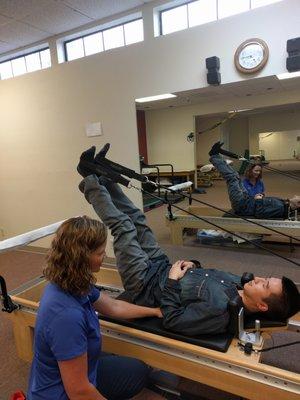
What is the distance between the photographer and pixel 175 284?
1.53m

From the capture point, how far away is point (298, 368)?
5.71ft

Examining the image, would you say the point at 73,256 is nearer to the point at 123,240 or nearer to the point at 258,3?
the point at 123,240

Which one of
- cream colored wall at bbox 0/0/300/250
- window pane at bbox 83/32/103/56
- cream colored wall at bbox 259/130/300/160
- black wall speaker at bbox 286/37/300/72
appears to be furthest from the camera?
window pane at bbox 83/32/103/56

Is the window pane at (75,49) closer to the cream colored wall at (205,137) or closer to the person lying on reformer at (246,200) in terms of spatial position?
the cream colored wall at (205,137)

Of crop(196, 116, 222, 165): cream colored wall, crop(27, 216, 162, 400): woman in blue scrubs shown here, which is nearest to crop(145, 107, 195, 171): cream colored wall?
crop(196, 116, 222, 165): cream colored wall

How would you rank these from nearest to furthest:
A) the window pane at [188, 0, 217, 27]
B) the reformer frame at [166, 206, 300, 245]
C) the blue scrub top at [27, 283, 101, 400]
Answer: the blue scrub top at [27, 283, 101, 400] < the window pane at [188, 0, 217, 27] < the reformer frame at [166, 206, 300, 245]

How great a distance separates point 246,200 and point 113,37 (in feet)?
8.29

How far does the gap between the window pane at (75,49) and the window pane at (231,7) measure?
71.7 inches

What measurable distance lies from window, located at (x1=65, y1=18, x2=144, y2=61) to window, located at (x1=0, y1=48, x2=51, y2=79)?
16.7 inches

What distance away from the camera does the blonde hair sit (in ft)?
3.48

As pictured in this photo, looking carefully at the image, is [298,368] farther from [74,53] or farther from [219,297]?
[74,53]

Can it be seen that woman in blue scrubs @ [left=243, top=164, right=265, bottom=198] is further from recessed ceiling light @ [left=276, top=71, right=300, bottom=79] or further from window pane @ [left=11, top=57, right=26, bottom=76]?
window pane @ [left=11, top=57, right=26, bottom=76]

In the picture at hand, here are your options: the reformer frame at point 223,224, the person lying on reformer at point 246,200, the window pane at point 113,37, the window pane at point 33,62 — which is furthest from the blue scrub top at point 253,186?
the window pane at point 33,62

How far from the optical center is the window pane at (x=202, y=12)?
2.98 meters
